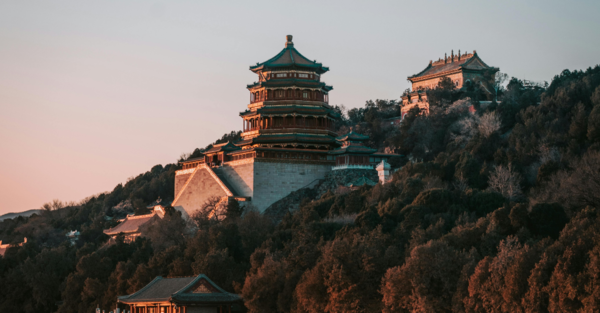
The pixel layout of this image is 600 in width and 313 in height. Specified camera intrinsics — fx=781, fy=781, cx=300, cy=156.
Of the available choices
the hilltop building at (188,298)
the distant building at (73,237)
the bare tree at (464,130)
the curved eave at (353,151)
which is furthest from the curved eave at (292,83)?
the hilltop building at (188,298)

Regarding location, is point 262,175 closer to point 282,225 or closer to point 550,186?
point 282,225

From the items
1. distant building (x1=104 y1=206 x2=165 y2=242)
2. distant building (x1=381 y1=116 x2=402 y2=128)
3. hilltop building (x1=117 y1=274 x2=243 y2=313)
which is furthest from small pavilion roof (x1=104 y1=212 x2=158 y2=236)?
distant building (x1=381 y1=116 x2=402 y2=128)

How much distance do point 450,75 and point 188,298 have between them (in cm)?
4564

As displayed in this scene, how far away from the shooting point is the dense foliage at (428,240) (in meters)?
28.7

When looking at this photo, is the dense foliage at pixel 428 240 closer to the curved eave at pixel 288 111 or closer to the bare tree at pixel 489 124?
the bare tree at pixel 489 124

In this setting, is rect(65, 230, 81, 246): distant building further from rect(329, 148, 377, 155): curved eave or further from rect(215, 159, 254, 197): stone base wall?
rect(329, 148, 377, 155): curved eave

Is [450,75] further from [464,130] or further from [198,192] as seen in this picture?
[198,192]

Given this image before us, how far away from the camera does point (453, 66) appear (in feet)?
255

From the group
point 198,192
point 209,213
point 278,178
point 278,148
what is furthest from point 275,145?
point 209,213

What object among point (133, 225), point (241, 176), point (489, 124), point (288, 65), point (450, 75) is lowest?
point (133, 225)

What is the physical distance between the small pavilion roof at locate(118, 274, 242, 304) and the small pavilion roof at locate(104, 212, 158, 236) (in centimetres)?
2124

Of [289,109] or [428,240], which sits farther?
[289,109]

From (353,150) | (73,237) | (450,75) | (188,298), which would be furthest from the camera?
(450,75)

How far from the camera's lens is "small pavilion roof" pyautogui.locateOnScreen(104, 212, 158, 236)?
206ft
